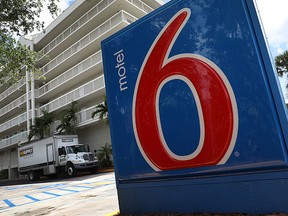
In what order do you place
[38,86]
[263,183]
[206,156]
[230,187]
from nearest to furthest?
[263,183] < [230,187] < [206,156] < [38,86]

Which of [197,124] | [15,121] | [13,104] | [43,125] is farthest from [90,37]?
[197,124]

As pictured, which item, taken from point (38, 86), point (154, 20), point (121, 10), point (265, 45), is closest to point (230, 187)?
point (265, 45)

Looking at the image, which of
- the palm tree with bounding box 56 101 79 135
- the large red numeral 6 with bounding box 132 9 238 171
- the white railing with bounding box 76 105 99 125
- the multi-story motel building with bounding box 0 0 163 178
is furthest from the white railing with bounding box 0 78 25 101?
the large red numeral 6 with bounding box 132 9 238 171

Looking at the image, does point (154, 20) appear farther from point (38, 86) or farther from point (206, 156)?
point (38, 86)

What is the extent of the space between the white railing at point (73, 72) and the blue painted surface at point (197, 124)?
23.0 metres

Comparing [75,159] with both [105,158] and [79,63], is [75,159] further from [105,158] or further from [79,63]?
[79,63]

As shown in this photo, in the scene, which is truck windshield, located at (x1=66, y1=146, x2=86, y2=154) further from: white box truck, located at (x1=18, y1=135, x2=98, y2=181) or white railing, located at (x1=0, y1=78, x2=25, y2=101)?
white railing, located at (x1=0, y1=78, x2=25, y2=101)

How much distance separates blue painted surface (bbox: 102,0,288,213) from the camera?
236 centimetres

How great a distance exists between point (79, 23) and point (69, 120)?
1257 cm

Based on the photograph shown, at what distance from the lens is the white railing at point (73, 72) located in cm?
2625

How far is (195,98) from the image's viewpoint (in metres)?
2.82

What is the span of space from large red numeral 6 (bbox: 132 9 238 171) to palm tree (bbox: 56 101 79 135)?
80.4 ft

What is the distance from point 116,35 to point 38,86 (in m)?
37.1

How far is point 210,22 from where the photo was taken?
8.97ft
